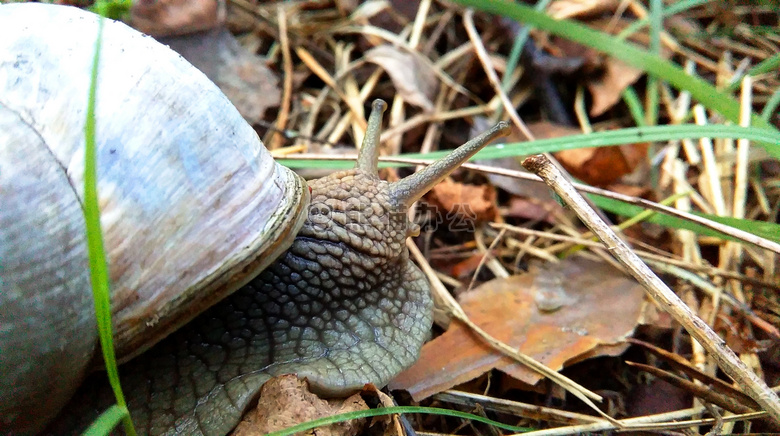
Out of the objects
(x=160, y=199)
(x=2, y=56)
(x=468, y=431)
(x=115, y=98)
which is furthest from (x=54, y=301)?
(x=468, y=431)

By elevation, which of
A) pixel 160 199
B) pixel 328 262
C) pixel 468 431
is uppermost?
pixel 160 199

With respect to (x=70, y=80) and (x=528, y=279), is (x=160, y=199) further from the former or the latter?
(x=528, y=279)

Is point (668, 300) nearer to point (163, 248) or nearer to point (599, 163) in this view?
point (599, 163)

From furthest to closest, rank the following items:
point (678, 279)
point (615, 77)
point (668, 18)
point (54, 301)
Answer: point (668, 18) < point (615, 77) < point (678, 279) < point (54, 301)

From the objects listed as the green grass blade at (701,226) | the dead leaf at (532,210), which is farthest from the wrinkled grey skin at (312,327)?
the green grass blade at (701,226)

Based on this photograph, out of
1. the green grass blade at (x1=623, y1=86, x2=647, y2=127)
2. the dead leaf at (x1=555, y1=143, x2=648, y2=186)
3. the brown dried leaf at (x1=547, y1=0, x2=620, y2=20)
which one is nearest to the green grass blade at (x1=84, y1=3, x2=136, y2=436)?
the dead leaf at (x1=555, y1=143, x2=648, y2=186)

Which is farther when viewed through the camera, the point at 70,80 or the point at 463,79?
the point at 463,79

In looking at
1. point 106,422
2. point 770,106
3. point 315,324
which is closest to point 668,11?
point 770,106
